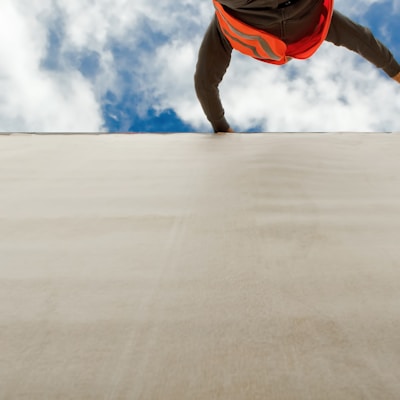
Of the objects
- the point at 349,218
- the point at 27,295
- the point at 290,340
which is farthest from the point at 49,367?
the point at 349,218

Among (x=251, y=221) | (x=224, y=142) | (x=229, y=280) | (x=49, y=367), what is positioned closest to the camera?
Result: (x=49, y=367)

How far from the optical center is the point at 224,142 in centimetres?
108

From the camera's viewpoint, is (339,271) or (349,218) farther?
(349,218)

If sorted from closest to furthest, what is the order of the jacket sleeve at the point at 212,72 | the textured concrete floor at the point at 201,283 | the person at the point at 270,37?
1. the textured concrete floor at the point at 201,283
2. the person at the point at 270,37
3. the jacket sleeve at the point at 212,72

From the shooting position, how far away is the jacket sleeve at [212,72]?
1414 millimetres

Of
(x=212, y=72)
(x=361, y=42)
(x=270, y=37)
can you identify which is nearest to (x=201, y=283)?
(x=270, y=37)

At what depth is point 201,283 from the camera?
448 millimetres

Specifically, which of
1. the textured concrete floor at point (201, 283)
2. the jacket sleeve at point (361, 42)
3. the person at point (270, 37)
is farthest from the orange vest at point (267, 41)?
the textured concrete floor at point (201, 283)

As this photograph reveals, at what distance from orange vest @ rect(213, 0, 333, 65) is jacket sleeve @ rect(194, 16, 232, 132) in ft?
0.22

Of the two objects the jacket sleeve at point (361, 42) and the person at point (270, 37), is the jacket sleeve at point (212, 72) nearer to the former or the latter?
the person at point (270, 37)

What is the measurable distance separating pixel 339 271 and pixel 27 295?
35 cm

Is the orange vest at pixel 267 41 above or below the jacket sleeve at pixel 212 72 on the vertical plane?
above

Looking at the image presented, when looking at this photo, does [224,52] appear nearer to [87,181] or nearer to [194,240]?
[87,181]

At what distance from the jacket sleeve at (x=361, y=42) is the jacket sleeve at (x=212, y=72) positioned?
1.33 ft
